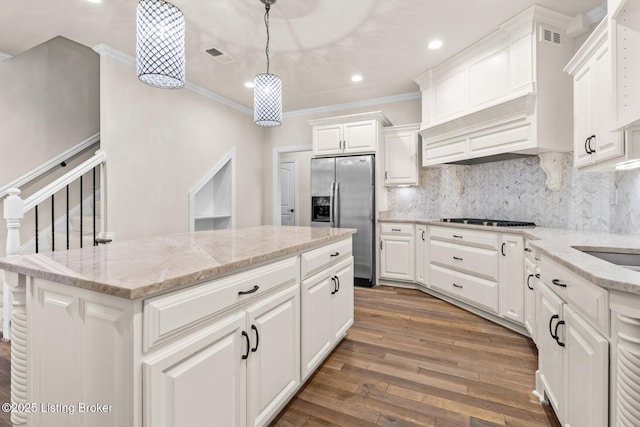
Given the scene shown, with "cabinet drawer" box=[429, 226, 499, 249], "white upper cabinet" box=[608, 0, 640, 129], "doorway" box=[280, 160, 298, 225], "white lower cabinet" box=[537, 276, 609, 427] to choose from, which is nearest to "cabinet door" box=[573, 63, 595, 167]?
"white upper cabinet" box=[608, 0, 640, 129]

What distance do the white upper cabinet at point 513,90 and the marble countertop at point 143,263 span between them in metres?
2.36

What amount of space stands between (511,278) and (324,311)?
177cm

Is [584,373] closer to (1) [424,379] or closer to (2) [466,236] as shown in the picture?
(1) [424,379]

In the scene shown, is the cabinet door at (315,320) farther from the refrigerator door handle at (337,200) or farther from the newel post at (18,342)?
the refrigerator door handle at (337,200)

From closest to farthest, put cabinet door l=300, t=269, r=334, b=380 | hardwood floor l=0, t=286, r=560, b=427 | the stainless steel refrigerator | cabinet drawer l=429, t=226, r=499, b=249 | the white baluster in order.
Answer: hardwood floor l=0, t=286, r=560, b=427, cabinet door l=300, t=269, r=334, b=380, the white baluster, cabinet drawer l=429, t=226, r=499, b=249, the stainless steel refrigerator

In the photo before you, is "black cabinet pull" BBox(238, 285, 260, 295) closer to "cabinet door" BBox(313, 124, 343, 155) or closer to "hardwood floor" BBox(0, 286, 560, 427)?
"hardwood floor" BBox(0, 286, 560, 427)

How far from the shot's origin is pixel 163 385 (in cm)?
92

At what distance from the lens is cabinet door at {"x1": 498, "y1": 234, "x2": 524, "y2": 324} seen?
8.50 feet

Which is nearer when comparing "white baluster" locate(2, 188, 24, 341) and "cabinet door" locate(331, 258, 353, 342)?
"white baluster" locate(2, 188, 24, 341)

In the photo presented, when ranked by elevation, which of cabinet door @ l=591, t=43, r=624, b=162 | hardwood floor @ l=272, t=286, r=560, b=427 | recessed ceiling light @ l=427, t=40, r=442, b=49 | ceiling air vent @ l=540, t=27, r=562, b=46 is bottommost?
hardwood floor @ l=272, t=286, r=560, b=427

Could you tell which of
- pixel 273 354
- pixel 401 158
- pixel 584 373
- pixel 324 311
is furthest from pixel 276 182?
pixel 584 373

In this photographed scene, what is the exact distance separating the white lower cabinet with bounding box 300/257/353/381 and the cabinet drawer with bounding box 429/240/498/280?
139 centimetres

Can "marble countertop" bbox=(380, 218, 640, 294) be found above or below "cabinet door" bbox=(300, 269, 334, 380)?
above

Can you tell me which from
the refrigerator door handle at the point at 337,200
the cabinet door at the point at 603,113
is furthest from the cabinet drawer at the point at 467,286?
the cabinet door at the point at 603,113
